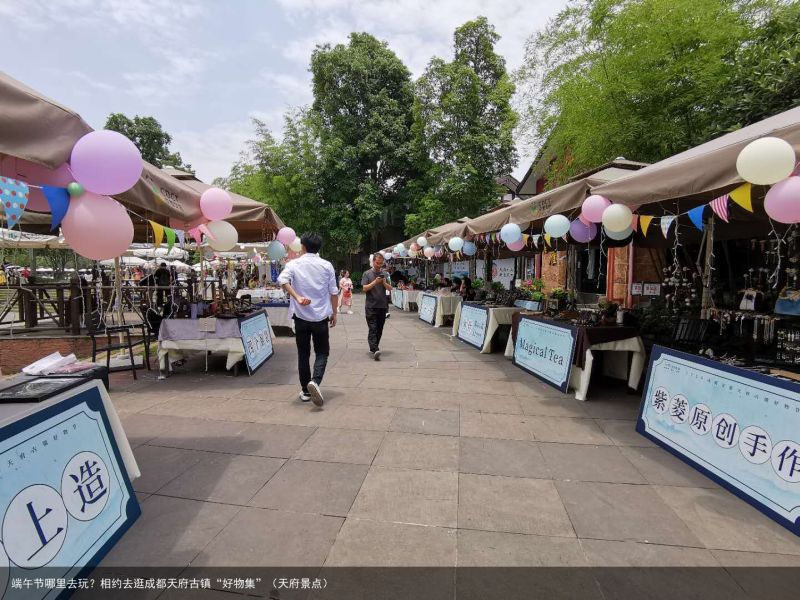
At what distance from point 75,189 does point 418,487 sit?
2976 mm

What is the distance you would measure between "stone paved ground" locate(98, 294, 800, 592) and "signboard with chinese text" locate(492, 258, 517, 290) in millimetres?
15047

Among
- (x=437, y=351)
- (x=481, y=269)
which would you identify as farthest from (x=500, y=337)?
(x=481, y=269)

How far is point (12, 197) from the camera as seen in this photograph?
123 inches

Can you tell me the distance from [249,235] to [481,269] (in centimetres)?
1468

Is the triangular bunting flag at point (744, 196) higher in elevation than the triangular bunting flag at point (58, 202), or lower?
higher

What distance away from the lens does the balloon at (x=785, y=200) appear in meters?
2.99

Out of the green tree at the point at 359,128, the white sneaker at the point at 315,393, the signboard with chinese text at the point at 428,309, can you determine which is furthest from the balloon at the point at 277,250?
the green tree at the point at 359,128

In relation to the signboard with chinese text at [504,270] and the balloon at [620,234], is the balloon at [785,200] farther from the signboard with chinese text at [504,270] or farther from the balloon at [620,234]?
the signboard with chinese text at [504,270]

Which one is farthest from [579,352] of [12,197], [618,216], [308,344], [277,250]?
[277,250]

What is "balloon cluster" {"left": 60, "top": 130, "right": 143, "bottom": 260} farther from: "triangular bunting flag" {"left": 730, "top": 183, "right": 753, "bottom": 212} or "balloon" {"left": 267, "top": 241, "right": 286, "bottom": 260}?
"balloon" {"left": 267, "top": 241, "right": 286, "bottom": 260}

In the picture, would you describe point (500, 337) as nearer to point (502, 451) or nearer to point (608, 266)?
point (502, 451)

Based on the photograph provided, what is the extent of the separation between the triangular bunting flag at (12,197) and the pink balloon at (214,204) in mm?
1784

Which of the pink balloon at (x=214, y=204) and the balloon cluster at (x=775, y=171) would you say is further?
the pink balloon at (x=214, y=204)

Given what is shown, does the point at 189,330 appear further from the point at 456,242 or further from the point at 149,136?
the point at 149,136
